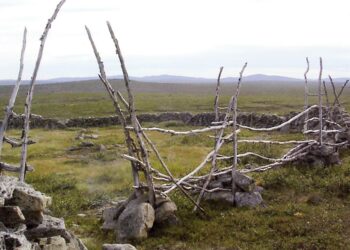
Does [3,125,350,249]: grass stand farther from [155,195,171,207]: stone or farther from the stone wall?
the stone wall

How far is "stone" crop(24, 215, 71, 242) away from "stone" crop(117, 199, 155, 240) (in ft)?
10.2

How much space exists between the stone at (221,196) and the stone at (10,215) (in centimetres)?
784

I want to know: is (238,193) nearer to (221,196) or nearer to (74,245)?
(221,196)

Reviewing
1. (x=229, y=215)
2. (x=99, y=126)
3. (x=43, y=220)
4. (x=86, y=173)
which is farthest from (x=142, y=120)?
(x=43, y=220)

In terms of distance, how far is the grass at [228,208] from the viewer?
12719 mm

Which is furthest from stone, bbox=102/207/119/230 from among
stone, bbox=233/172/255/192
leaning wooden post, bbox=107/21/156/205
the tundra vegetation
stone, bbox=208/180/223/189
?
stone, bbox=233/172/255/192

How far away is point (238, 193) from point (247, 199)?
1.17ft

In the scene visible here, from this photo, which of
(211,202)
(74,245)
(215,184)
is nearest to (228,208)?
(211,202)

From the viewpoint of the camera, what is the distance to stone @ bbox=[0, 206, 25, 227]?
8.96 m

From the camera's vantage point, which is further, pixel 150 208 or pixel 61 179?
pixel 61 179

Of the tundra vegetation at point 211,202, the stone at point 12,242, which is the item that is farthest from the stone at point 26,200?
the tundra vegetation at point 211,202

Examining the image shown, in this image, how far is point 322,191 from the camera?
651 inches

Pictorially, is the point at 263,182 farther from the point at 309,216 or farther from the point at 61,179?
the point at 61,179

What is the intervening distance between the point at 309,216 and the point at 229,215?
85.8 inches
